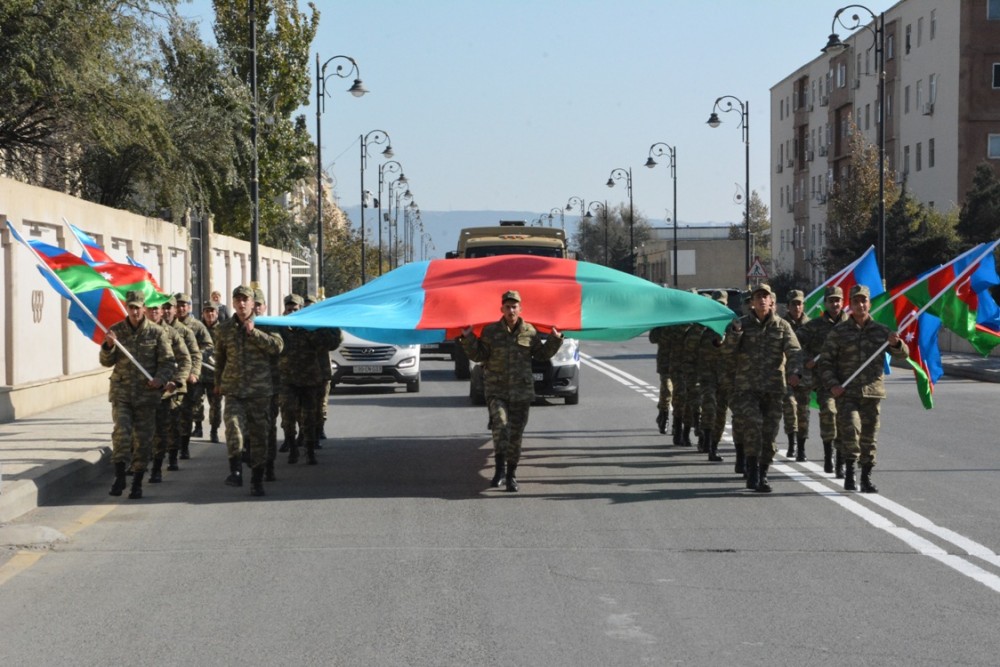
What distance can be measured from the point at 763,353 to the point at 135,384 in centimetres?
568

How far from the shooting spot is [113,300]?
1560 cm

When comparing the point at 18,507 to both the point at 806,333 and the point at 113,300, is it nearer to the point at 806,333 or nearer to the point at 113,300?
the point at 113,300

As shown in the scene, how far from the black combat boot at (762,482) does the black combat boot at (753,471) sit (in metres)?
0.02

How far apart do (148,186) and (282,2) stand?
695 inches

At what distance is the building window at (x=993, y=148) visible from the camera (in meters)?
63.3

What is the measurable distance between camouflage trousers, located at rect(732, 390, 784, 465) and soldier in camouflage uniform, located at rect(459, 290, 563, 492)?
5.74 ft

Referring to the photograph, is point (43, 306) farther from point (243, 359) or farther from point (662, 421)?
point (243, 359)

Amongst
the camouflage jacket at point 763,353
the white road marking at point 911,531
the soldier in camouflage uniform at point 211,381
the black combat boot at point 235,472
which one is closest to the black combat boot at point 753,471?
the white road marking at point 911,531

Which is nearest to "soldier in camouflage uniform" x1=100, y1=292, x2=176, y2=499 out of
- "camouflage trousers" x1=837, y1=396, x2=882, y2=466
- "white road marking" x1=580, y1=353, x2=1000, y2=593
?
"white road marking" x1=580, y1=353, x2=1000, y2=593

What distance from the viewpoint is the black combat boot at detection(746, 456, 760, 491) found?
41.8ft

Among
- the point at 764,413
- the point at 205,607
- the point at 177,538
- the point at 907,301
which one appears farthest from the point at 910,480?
the point at 205,607

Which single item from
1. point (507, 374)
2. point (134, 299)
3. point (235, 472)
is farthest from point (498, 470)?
point (134, 299)

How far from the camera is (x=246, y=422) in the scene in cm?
1312

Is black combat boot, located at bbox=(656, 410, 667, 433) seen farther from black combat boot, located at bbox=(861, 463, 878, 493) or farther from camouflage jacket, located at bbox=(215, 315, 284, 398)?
camouflage jacket, located at bbox=(215, 315, 284, 398)
